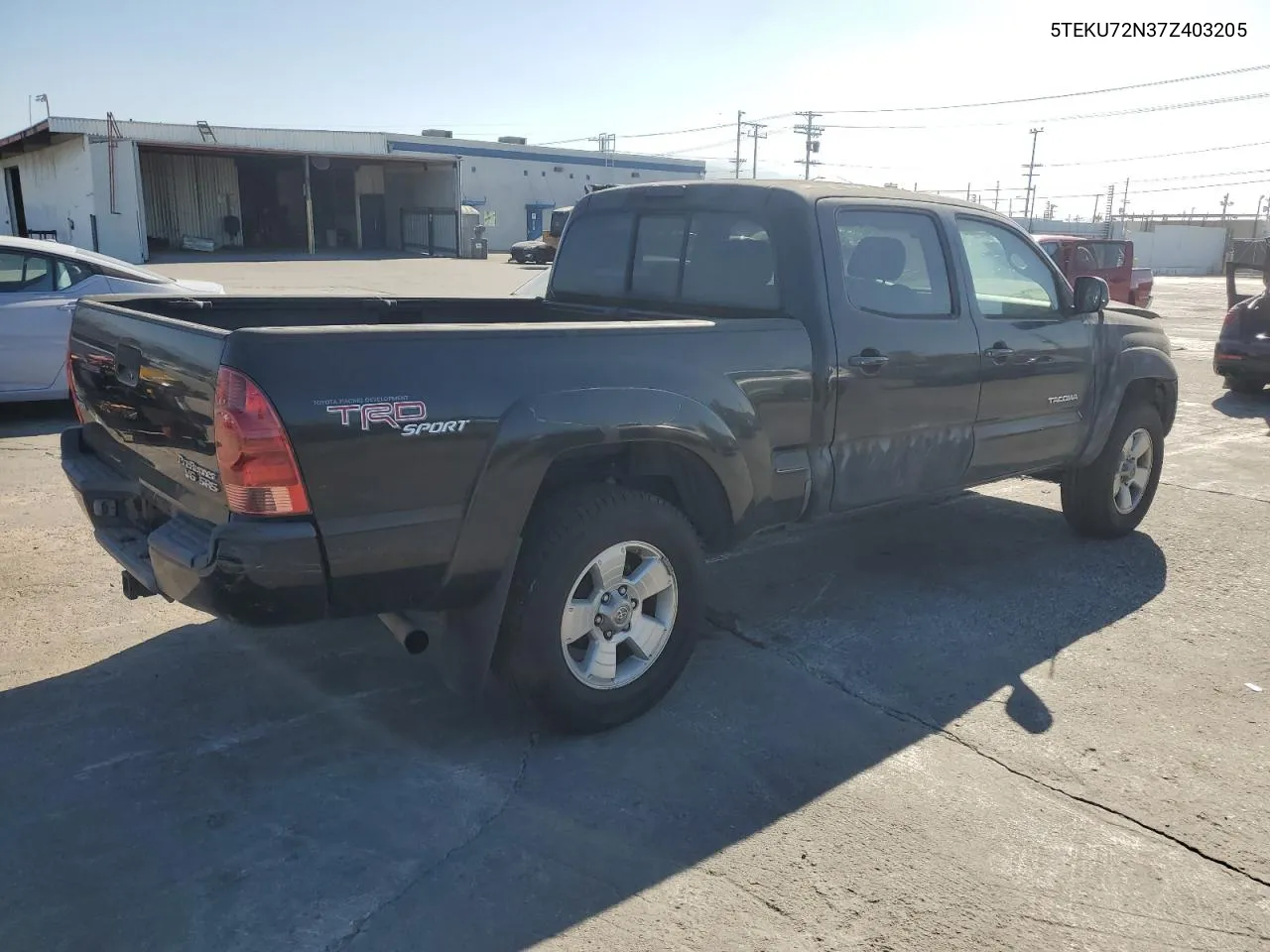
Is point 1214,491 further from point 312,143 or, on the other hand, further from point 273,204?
point 312,143

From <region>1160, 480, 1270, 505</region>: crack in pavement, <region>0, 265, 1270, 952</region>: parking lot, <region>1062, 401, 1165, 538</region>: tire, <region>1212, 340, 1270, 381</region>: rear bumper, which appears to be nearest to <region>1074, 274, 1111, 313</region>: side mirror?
<region>1062, 401, 1165, 538</region>: tire

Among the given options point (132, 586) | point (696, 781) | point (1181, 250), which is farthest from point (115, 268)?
point (1181, 250)

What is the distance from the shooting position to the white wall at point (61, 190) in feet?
106

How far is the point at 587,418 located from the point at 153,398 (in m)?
1.43

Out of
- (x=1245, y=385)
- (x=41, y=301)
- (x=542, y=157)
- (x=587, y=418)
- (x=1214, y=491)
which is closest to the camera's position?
(x=587, y=418)

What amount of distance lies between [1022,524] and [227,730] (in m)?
4.98

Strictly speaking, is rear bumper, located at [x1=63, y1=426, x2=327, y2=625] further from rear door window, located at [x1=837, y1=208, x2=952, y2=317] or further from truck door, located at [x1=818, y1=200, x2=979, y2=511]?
rear door window, located at [x1=837, y1=208, x2=952, y2=317]

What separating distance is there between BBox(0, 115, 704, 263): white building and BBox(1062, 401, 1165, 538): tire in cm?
3230

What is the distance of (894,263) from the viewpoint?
184 inches

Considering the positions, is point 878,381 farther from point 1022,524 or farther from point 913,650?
point 1022,524

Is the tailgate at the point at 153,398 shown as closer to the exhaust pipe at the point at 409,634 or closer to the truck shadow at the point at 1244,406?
the exhaust pipe at the point at 409,634

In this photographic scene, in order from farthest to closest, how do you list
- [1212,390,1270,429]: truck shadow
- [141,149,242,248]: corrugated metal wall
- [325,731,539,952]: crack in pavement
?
[141,149,242,248]: corrugated metal wall < [1212,390,1270,429]: truck shadow < [325,731,539,952]: crack in pavement

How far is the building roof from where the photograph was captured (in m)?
32.8

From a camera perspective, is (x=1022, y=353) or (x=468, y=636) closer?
(x=468, y=636)
